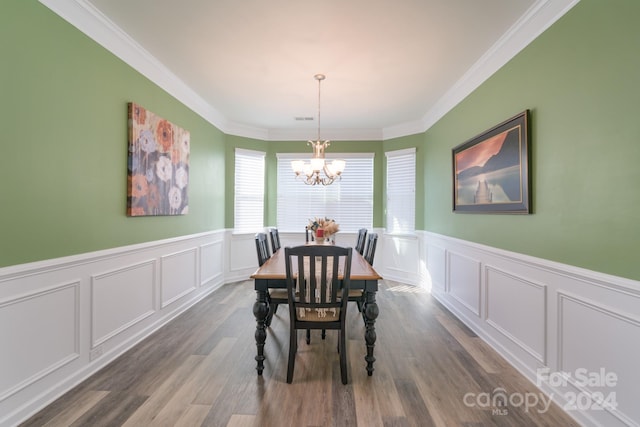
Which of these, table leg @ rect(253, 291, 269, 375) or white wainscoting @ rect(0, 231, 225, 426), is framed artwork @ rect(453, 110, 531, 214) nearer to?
table leg @ rect(253, 291, 269, 375)

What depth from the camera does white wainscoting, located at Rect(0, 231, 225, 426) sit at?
1.70m

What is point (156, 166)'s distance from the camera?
304cm

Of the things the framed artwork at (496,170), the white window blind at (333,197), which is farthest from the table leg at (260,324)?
the white window blind at (333,197)

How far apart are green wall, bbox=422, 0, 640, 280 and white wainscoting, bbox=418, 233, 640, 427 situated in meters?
0.13

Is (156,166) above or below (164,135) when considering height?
below

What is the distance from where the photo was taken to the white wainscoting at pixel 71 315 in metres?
1.70

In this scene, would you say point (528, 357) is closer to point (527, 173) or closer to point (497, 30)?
point (527, 173)

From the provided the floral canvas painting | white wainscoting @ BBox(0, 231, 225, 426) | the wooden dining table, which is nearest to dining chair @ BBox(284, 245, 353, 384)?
the wooden dining table

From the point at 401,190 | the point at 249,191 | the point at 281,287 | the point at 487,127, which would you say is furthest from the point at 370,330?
the point at 249,191

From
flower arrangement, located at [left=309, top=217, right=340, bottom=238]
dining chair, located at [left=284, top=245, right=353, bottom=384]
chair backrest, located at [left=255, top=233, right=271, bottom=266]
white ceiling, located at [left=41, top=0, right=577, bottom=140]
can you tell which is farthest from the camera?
flower arrangement, located at [left=309, top=217, right=340, bottom=238]

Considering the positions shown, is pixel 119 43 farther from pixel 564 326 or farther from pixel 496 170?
pixel 564 326

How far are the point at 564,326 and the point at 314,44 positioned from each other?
3.01 meters

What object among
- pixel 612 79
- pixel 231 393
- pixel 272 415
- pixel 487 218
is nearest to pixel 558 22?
pixel 612 79

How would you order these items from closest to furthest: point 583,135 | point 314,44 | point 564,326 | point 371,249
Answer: point 583,135
point 564,326
point 314,44
point 371,249
